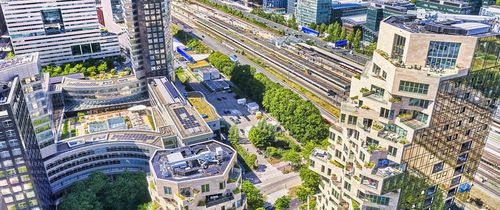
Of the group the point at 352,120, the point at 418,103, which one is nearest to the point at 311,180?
the point at 352,120

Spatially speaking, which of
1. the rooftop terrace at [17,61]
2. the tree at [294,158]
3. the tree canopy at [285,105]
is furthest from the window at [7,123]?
the tree canopy at [285,105]

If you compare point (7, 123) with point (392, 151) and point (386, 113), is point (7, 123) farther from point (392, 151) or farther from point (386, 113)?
point (392, 151)

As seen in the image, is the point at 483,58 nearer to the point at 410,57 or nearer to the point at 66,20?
the point at 410,57

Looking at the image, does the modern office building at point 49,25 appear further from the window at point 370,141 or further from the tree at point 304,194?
the window at point 370,141

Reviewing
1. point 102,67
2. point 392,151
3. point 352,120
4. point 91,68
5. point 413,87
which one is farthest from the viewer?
point 102,67

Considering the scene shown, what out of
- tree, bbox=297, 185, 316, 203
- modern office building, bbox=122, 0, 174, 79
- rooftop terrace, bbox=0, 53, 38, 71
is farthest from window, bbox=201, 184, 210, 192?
modern office building, bbox=122, 0, 174, 79

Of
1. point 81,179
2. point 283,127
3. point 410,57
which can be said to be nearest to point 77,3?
point 81,179

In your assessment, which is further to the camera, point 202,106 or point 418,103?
point 202,106
